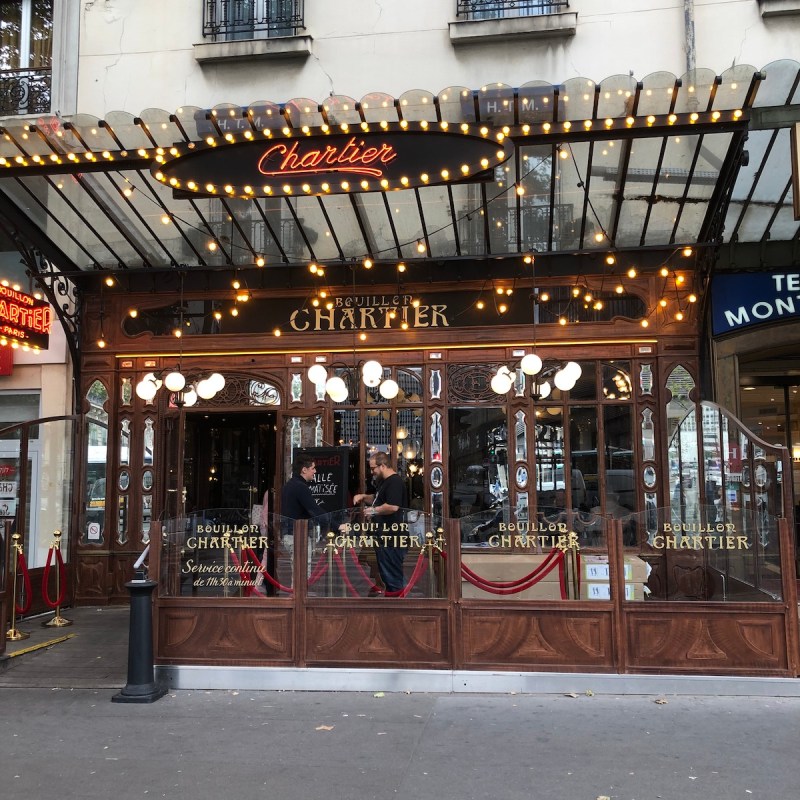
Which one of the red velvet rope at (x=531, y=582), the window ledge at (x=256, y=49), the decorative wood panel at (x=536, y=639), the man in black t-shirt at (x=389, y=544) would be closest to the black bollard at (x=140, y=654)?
the man in black t-shirt at (x=389, y=544)

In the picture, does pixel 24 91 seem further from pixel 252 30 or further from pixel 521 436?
pixel 521 436

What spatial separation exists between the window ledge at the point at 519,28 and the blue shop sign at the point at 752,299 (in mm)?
3829

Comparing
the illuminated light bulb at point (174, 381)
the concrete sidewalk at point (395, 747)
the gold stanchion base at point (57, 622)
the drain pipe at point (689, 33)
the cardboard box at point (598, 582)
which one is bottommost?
the concrete sidewalk at point (395, 747)

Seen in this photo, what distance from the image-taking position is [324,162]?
8.29 m

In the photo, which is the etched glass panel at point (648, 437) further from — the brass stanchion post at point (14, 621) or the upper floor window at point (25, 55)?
the upper floor window at point (25, 55)

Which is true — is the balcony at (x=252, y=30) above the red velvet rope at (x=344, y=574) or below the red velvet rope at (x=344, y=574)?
above

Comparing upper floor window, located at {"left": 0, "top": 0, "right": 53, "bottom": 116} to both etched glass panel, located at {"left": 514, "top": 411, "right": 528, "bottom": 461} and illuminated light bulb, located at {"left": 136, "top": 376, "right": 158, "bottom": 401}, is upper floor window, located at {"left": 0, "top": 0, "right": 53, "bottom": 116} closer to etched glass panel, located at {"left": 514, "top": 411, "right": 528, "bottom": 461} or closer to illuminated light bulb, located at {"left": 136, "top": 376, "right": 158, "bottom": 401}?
illuminated light bulb, located at {"left": 136, "top": 376, "right": 158, "bottom": 401}

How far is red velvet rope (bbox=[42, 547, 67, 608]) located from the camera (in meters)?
9.84

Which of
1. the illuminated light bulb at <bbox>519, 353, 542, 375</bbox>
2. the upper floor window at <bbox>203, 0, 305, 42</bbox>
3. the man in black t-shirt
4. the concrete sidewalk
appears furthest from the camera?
the upper floor window at <bbox>203, 0, 305, 42</bbox>

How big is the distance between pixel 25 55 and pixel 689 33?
9.36 meters

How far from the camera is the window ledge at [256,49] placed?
35.5 feet

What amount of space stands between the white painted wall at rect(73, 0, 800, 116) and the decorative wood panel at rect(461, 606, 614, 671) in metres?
6.94

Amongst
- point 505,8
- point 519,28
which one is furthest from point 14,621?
point 505,8

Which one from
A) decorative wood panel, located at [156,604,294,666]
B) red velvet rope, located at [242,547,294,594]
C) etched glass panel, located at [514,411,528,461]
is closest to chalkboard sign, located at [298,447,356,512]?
etched glass panel, located at [514,411,528,461]
